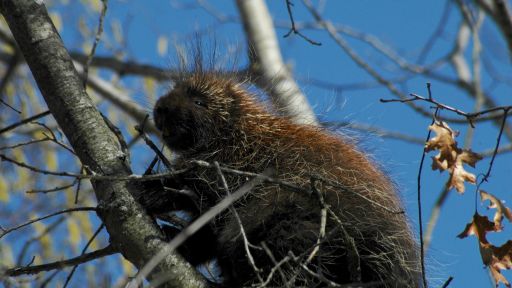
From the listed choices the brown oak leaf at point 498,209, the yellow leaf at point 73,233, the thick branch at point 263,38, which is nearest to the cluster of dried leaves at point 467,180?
the brown oak leaf at point 498,209

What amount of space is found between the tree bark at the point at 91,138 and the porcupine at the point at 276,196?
282mm

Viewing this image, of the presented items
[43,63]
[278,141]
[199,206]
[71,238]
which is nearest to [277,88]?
[278,141]

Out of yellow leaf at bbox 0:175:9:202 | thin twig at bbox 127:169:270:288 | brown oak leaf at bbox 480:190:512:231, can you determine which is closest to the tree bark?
thin twig at bbox 127:169:270:288

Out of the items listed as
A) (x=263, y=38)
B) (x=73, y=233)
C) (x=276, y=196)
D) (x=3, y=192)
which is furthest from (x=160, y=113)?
(x=3, y=192)

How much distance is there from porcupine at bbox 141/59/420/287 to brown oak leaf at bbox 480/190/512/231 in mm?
309

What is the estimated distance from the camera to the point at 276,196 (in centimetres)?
261

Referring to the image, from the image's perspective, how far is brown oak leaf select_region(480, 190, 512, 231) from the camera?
2.22 m

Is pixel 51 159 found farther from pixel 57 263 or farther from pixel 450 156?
pixel 450 156

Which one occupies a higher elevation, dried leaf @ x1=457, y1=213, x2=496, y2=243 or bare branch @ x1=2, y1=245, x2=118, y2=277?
bare branch @ x1=2, y1=245, x2=118, y2=277

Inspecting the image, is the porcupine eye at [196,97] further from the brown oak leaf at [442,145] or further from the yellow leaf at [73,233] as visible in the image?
the yellow leaf at [73,233]

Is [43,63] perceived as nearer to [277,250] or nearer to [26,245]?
[26,245]

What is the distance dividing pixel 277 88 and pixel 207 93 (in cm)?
47

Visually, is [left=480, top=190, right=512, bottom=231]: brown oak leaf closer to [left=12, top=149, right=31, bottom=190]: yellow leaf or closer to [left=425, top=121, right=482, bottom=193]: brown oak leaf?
[left=425, top=121, right=482, bottom=193]: brown oak leaf

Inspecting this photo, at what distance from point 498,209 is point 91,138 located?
4.22 feet
